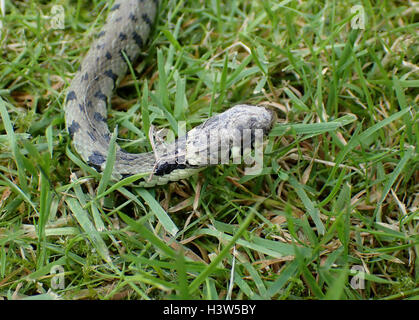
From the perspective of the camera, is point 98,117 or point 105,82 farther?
point 105,82

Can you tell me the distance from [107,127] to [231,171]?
1.08 metres

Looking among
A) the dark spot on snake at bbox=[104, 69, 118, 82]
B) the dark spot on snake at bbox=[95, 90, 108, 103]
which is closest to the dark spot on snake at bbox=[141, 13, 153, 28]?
the dark spot on snake at bbox=[104, 69, 118, 82]

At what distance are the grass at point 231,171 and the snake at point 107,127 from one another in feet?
0.36

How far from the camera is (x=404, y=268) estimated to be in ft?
8.11

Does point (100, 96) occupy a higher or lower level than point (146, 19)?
lower

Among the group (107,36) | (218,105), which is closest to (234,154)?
(218,105)

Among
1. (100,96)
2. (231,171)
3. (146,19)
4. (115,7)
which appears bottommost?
(231,171)

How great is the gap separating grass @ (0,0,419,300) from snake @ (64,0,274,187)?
0.11m

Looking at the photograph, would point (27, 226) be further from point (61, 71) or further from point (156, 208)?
point (61, 71)

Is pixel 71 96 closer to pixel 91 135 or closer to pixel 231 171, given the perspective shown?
pixel 91 135

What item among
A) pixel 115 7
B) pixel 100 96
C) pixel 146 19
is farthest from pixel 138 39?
pixel 100 96

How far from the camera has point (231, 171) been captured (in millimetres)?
2744

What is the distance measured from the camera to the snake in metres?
2.58

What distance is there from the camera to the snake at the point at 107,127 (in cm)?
258
